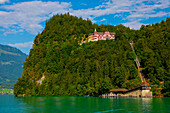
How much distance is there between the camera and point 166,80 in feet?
354

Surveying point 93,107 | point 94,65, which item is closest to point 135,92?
point 94,65

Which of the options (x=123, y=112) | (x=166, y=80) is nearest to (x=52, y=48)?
(x=166, y=80)

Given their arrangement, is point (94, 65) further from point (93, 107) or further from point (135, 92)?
point (93, 107)

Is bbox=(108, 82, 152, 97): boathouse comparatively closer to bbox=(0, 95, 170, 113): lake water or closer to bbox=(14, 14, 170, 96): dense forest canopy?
bbox=(14, 14, 170, 96): dense forest canopy

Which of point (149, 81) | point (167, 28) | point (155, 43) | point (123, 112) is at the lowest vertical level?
point (123, 112)

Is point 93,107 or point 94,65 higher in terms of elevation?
point 94,65

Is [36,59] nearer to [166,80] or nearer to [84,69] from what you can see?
[84,69]

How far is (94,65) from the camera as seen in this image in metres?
138

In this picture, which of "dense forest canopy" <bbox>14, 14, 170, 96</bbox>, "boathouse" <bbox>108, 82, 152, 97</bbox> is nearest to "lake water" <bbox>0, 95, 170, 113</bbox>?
"boathouse" <bbox>108, 82, 152, 97</bbox>

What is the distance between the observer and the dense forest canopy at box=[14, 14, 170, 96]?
118 metres

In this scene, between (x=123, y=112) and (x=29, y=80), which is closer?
(x=123, y=112)

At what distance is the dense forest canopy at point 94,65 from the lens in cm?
11850

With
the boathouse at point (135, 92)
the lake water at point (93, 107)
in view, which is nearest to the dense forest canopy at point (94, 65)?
the boathouse at point (135, 92)

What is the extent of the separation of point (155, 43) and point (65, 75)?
64.2 meters
